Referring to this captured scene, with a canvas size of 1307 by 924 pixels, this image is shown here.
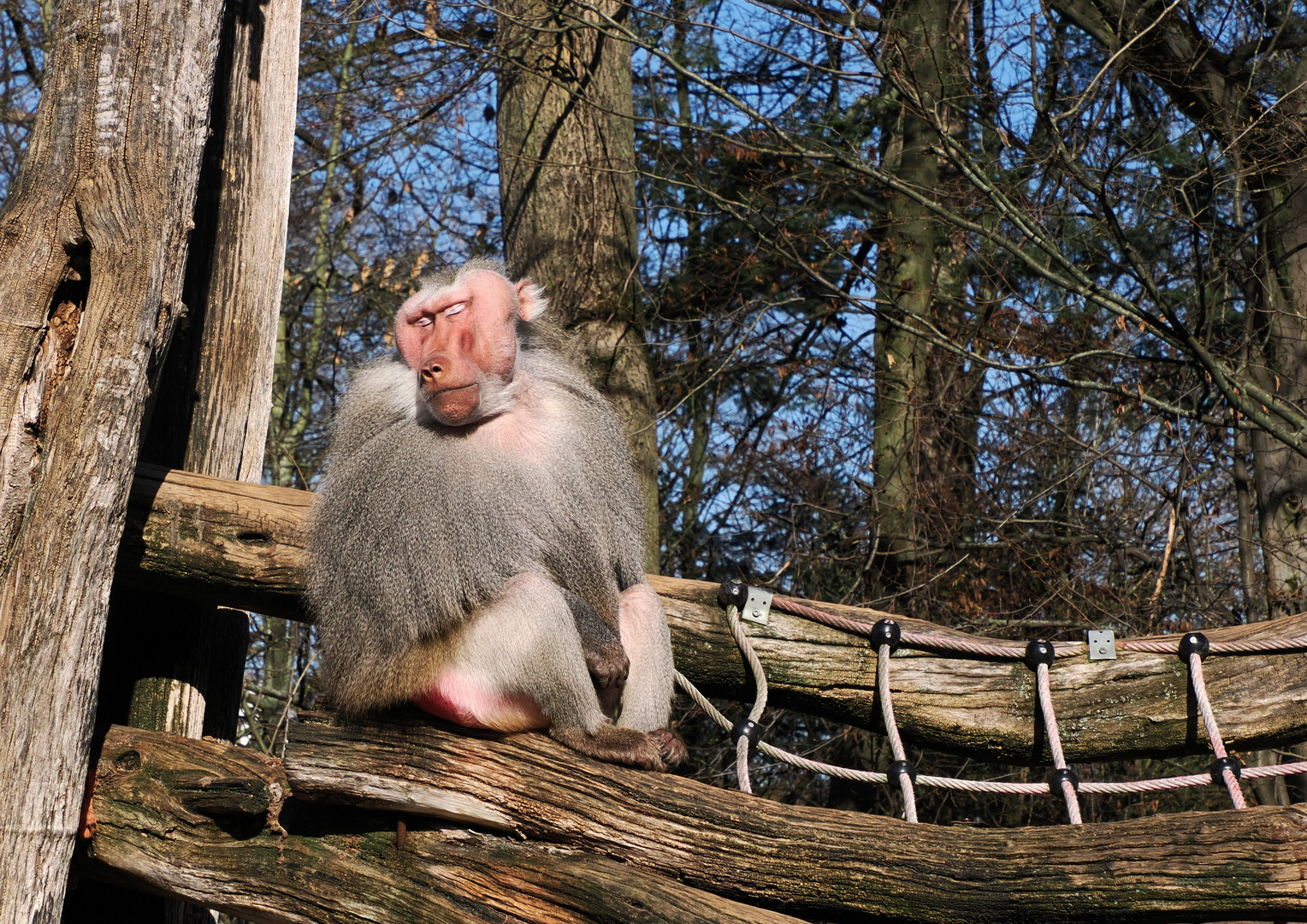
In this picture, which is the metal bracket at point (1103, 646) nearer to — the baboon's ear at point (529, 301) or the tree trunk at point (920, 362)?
the baboon's ear at point (529, 301)

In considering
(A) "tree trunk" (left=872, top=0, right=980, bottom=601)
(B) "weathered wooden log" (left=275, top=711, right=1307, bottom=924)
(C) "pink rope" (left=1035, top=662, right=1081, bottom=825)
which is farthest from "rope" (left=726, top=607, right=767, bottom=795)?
(A) "tree trunk" (left=872, top=0, right=980, bottom=601)

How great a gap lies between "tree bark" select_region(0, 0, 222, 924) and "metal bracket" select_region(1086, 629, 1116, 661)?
3406 mm

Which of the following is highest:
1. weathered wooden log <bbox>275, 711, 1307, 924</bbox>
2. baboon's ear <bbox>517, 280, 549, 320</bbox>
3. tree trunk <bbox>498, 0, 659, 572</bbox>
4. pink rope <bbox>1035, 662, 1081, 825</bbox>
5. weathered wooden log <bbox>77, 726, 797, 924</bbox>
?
tree trunk <bbox>498, 0, 659, 572</bbox>

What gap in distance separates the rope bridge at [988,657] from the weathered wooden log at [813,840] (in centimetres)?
50

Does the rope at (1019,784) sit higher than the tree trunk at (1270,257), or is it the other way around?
the tree trunk at (1270,257)

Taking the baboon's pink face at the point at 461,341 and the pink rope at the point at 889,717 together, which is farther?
the pink rope at the point at 889,717

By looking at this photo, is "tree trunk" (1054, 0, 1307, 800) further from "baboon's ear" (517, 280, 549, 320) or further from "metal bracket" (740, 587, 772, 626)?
"baboon's ear" (517, 280, 549, 320)

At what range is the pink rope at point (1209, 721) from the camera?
367 cm

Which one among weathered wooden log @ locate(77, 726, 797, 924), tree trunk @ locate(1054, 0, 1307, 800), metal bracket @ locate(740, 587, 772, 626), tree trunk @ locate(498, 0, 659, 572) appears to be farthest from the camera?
tree trunk @ locate(498, 0, 659, 572)

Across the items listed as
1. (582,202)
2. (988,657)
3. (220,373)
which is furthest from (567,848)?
(582,202)

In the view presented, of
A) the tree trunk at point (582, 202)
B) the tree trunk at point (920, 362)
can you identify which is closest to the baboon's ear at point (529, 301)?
the tree trunk at point (582, 202)

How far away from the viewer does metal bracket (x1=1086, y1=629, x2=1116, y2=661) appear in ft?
13.5

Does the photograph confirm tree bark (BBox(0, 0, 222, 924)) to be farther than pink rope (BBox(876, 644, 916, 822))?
No

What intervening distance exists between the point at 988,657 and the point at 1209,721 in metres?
0.77
